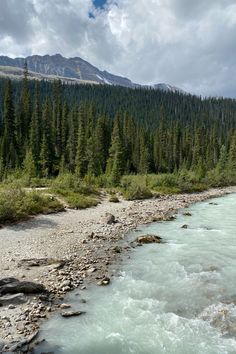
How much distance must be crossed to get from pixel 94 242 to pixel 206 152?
291 ft

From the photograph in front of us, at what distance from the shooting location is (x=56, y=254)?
54.2 feet

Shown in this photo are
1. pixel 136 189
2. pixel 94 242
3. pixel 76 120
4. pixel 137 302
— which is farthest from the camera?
pixel 76 120

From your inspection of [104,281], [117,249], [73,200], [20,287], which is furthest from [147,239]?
[73,200]

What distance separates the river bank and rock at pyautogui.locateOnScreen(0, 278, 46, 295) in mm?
387

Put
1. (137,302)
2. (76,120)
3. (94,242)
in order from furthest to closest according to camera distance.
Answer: (76,120)
(94,242)
(137,302)

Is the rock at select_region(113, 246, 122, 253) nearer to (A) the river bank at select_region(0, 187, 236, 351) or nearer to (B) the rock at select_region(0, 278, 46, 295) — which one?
(A) the river bank at select_region(0, 187, 236, 351)

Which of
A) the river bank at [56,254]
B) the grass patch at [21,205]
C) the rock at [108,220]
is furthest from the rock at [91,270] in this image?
the rock at [108,220]

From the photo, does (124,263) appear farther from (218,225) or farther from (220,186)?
(220,186)

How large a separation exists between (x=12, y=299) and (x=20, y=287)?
63 centimetres

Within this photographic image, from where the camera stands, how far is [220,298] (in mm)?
12203

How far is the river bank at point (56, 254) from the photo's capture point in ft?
34.4

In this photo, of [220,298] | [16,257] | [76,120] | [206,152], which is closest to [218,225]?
[220,298]

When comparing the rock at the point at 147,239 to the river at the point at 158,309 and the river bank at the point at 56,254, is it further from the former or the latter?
the river bank at the point at 56,254

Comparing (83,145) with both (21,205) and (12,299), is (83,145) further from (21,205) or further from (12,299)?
(12,299)
